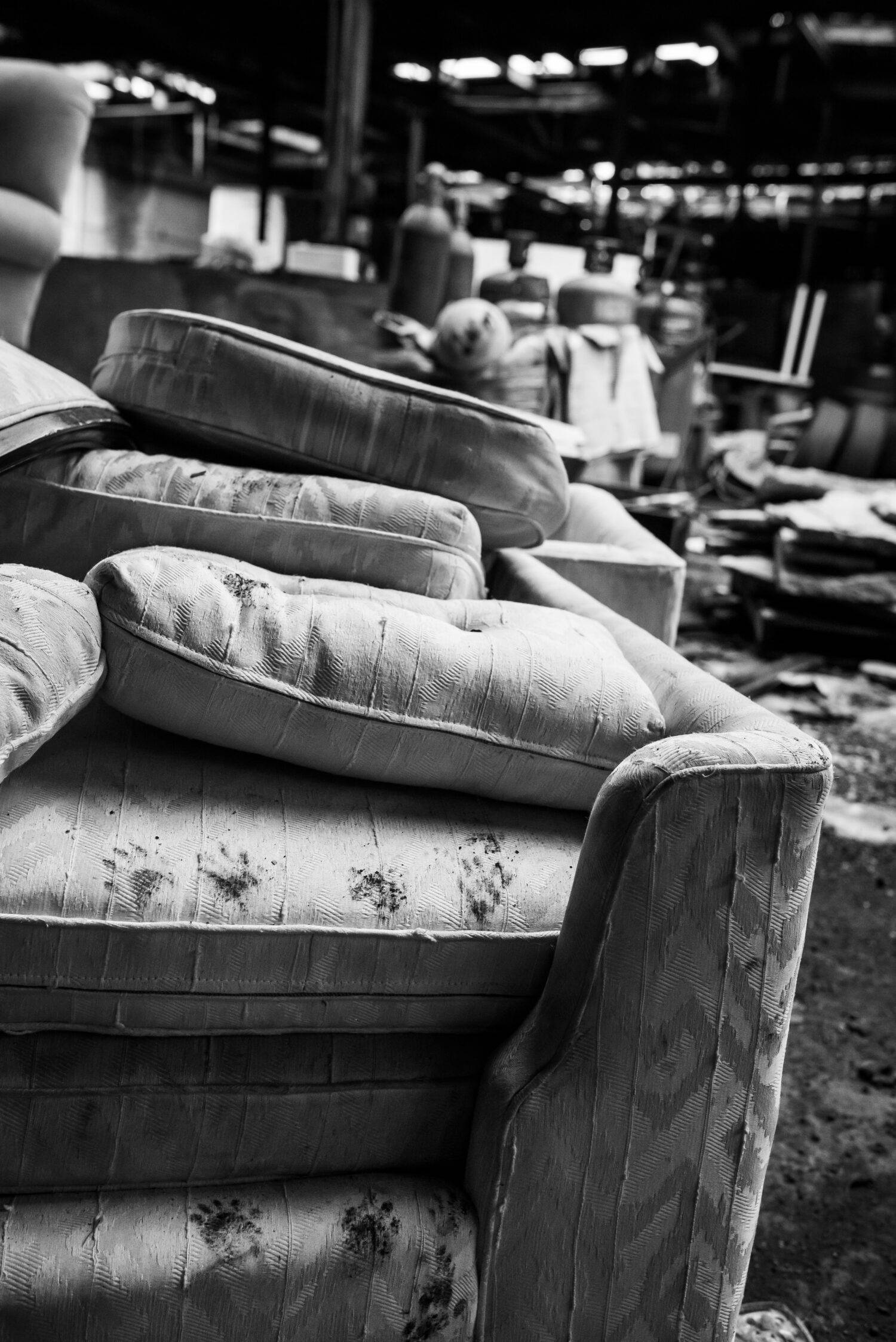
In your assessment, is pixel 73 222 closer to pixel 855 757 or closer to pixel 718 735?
pixel 855 757

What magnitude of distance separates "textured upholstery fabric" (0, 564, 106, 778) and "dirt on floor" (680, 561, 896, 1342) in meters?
1.08

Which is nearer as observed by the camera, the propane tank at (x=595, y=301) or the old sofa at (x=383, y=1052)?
the old sofa at (x=383, y=1052)

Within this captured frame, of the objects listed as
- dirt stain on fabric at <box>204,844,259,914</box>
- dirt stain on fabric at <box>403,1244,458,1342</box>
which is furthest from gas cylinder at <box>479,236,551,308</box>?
dirt stain on fabric at <box>403,1244,458,1342</box>

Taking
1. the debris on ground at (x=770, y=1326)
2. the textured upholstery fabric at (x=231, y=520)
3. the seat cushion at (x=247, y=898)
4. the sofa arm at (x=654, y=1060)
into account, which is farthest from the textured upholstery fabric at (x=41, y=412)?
the debris on ground at (x=770, y=1326)

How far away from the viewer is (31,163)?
3.30 m

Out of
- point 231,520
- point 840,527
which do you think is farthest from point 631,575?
point 840,527

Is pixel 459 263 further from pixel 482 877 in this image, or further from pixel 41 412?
pixel 482 877

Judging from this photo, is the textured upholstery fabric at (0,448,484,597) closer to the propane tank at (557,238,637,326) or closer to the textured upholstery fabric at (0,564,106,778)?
the textured upholstery fabric at (0,564,106,778)

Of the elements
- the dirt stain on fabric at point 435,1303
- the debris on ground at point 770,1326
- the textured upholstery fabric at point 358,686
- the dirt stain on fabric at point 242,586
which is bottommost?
the debris on ground at point 770,1326

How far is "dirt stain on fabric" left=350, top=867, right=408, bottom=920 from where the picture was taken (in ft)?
3.09

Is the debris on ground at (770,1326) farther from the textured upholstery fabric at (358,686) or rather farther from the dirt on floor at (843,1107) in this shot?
the textured upholstery fabric at (358,686)

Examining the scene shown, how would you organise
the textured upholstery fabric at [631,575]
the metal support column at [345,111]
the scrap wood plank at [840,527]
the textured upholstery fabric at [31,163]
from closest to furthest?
the textured upholstery fabric at [631,575], the textured upholstery fabric at [31,163], the scrap wood plank at [840,527], the metal support column at [345,111]

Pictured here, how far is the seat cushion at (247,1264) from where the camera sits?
34.3 inches

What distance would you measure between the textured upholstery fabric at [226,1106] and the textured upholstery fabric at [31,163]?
2.98m
